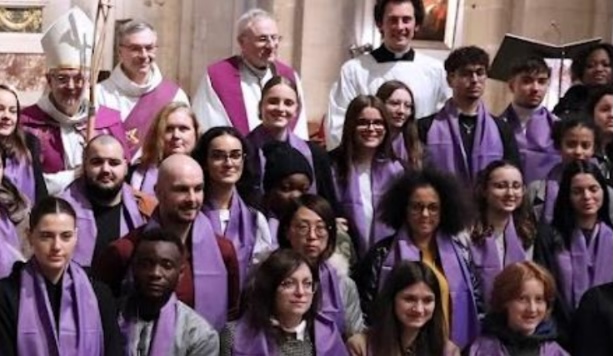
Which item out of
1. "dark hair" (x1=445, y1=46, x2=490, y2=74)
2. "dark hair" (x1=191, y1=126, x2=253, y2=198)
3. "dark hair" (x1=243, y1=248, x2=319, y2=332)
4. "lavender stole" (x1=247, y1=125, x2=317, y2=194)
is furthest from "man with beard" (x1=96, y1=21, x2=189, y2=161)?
"dark hair" (x1=243, y1=248, x2=319, y2=332)

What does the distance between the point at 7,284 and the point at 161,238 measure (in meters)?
0.47

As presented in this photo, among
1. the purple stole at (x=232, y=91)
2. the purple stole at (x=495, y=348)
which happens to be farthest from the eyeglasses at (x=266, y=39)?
the purple stole at (x=495, y=348)

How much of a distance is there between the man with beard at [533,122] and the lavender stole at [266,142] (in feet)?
3.39

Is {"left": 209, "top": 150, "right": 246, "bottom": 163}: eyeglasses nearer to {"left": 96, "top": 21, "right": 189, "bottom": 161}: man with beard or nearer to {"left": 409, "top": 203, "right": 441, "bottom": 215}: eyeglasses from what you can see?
{"left": 409, "top": 203, "right": 441, "bottom": 215}: eyeglasses

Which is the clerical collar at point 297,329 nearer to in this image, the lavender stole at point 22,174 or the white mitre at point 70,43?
the lavender stole at point 22,174

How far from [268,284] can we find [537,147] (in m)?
2.01

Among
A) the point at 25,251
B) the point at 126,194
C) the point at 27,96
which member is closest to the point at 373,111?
the point at 126,194

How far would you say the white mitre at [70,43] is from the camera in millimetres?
5176

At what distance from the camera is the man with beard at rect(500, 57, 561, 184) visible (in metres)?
5.50

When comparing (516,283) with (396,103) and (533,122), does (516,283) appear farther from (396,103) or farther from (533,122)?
(533,122)

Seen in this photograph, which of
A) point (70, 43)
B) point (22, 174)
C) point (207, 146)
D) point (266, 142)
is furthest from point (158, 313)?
point (70, 43)

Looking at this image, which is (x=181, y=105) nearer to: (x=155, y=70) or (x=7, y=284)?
(x=155, y=70)

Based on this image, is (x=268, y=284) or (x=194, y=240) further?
(x=194, y=240)

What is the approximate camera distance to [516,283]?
4.07 m
